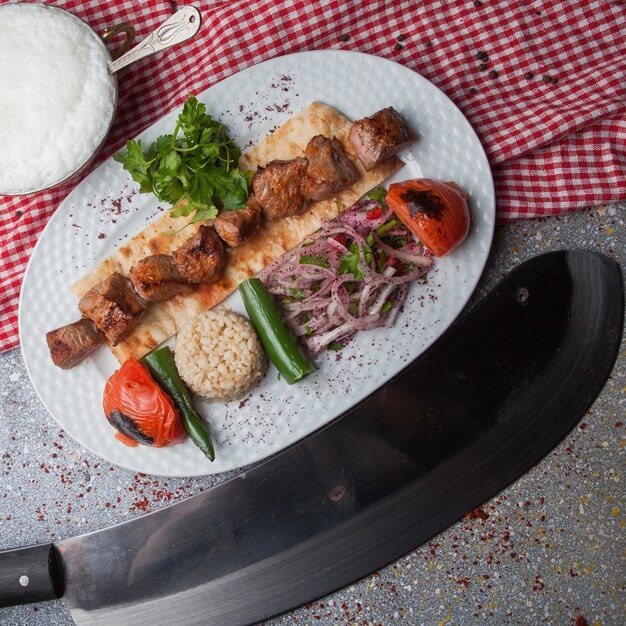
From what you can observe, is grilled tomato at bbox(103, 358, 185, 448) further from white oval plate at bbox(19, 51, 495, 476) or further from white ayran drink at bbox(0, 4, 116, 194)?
white ayran drink at bbox(0, 4, 116, 194)

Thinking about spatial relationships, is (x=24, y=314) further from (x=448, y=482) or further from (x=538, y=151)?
(x=538, y=151)

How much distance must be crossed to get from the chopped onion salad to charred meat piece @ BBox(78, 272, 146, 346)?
76 centimetres

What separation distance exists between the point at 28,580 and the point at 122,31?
3230 mm

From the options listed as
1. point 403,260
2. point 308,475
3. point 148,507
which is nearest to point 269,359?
point 308,475

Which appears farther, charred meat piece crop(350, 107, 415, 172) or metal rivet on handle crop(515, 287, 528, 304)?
metal rivet on handle crop(515, 287, 528, 304)

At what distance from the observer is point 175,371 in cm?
340

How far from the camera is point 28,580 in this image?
3459 mm

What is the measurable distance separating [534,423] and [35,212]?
325cm

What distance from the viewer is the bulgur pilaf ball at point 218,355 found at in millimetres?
3307

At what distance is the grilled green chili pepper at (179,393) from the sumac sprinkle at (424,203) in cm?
162

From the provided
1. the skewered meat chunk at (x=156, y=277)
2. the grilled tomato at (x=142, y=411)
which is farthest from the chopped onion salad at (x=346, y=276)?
the grilled tomato at (x=142, y=411)

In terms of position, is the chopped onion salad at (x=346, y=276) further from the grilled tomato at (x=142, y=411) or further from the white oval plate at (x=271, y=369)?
the grilled tomato at (x=142, y=411)

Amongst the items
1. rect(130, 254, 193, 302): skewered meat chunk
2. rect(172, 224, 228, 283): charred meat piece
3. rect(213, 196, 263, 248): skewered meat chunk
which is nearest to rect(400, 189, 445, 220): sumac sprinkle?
rect(213, 196, 263, 248): skewered meat chunk

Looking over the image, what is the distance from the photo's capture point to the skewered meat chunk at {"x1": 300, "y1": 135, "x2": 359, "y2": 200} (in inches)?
128
